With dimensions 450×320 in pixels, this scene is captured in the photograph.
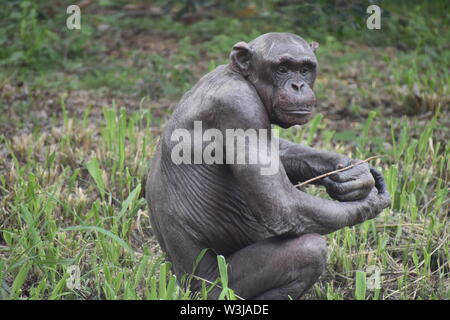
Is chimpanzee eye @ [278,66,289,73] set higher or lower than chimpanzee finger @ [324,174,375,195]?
higher

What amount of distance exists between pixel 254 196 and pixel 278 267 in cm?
36

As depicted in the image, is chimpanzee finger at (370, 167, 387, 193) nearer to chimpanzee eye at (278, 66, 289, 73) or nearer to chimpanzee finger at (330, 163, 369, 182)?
chimpanzee finger at (330, 163, 369, 182)

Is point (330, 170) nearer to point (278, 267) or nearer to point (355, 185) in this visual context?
point (355, 185)

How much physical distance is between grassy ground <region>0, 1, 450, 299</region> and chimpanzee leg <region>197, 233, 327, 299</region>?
20 centimetres

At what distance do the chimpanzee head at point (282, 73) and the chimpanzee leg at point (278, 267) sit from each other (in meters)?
0.54

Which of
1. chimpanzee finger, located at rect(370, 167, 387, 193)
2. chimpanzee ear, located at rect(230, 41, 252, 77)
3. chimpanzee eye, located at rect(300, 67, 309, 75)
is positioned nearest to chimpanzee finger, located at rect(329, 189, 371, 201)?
chimpanzee finger, located at rect(370, 167, 387, 193)

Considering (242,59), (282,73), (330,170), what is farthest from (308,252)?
(242,59)

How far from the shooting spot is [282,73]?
10.3 ft

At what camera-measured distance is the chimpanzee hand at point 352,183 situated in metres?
3.33

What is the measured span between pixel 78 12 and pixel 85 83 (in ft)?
4.06

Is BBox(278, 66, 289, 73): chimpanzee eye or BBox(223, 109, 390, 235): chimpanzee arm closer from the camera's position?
BBox(223, 109, 390, 235): chimpanzee arm

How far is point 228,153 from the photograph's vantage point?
3094 millimetres

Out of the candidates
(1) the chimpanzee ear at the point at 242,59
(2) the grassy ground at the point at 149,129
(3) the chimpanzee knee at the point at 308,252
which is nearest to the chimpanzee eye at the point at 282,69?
(1) the chimpanzee ear at the point at 242,59

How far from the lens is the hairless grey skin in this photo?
3092 millimetres
